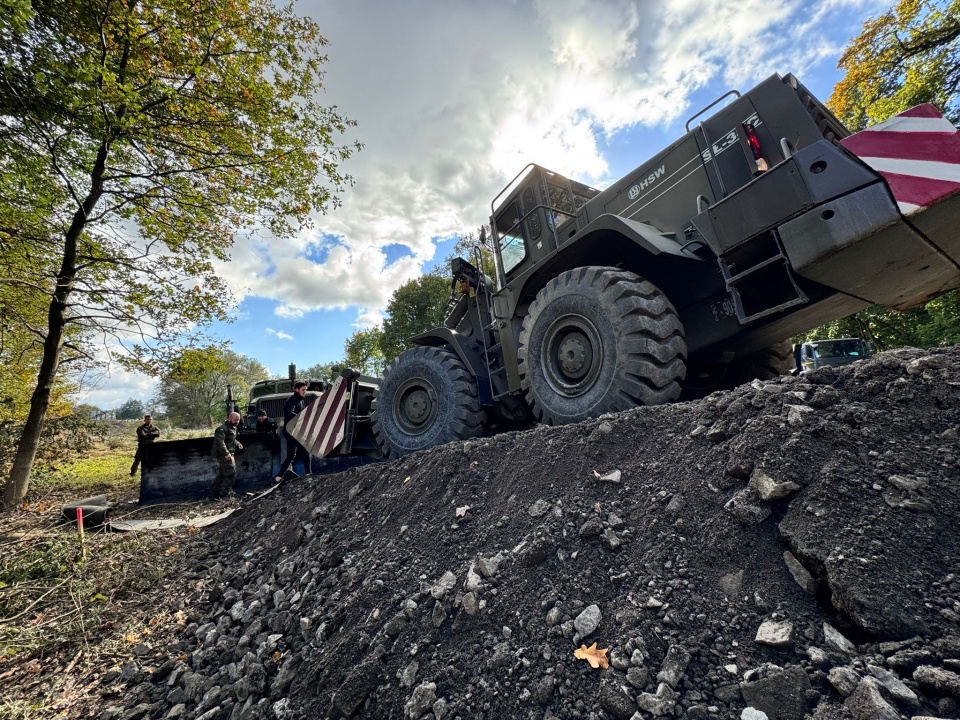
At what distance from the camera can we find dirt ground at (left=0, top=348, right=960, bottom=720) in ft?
3.63

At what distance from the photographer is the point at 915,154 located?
241 centimetres

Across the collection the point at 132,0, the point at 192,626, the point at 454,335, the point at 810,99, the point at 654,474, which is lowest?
the point at 192,626

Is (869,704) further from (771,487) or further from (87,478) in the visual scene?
(87,478)

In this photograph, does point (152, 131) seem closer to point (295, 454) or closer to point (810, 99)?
point (295, 454)

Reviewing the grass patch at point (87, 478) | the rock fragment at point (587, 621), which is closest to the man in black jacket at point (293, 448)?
the rock fragment at point (587, 621)

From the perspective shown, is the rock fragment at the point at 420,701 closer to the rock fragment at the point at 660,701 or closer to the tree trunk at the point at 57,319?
the rock fragment at the point at 660,701

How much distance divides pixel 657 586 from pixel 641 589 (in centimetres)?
6

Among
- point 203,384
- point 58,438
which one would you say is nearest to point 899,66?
point 58,438

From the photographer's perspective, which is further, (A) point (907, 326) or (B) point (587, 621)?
(A) point (907, 326)

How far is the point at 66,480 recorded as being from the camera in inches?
377

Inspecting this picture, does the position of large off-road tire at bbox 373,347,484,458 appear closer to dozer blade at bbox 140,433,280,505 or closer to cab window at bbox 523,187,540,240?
cab window at bbox 523,187,540,240

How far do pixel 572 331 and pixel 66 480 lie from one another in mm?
12253

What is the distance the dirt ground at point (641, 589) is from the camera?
3.63 feet

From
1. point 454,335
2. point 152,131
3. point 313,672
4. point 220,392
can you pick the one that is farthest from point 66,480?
point 220,392
